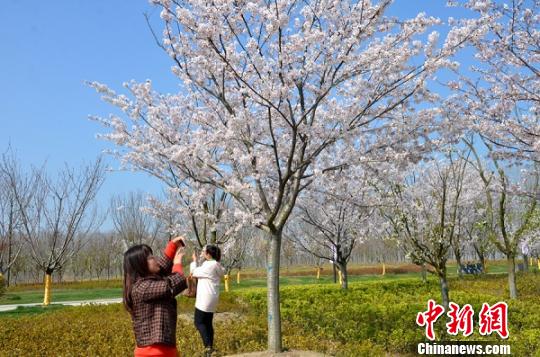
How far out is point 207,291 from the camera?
630 centimetres

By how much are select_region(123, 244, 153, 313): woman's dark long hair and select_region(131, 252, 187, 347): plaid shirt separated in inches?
1.6

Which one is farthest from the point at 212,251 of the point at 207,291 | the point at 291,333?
the point at 291,333

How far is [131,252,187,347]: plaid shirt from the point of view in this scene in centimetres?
343

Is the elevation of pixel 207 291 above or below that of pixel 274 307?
above

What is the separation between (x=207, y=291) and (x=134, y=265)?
2.95 metres

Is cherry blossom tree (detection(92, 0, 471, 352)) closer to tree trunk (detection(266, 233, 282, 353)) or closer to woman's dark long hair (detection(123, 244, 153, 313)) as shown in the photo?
tree trunk (detection(266, 233, 282, 353))

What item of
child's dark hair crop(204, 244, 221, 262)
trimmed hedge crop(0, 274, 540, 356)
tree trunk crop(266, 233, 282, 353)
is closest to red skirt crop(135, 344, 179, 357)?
child's dark hair crop(204, 244, 221, 262)

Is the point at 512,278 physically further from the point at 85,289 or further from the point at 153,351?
the point at 85,289

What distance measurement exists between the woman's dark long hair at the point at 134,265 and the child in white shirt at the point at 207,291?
2.73 m

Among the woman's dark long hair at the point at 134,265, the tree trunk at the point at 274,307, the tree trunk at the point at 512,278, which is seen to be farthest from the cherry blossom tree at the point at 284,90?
the tree trunk at the point at 512,278

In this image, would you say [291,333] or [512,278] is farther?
[512,278]

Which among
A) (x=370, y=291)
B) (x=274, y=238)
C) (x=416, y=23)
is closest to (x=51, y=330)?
(x=274, y=238)

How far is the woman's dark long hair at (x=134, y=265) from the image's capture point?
347 centimetres

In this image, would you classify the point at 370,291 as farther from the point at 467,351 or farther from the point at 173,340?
the point at 173,340
